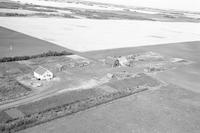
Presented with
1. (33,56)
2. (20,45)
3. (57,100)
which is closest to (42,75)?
(57,100)

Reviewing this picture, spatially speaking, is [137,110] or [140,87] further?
[140,87]

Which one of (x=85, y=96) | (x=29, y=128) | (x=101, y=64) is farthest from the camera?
(x=101, y=64)

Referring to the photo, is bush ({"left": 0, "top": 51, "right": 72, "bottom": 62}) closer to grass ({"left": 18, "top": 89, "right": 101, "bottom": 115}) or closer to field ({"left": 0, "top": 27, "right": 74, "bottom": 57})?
field ({"left": 0, "top": 27, "right": 74, "bottom": 57})

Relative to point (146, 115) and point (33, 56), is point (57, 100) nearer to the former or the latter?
point (146, 115)

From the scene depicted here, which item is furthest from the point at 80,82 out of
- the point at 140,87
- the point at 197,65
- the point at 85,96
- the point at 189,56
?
the point at 189,56

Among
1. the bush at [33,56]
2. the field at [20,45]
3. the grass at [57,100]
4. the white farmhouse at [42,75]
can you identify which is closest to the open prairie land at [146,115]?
the grass at [57,100]

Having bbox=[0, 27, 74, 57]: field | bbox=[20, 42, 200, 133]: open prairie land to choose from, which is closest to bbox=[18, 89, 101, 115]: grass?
bbox=[20, 42, 200, 133]: open prairie land

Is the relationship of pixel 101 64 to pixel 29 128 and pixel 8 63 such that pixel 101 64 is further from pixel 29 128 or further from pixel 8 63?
pixel 29 128

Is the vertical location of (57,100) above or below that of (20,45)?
below

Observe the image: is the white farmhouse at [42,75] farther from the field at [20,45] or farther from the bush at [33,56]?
the field at [20,45]
